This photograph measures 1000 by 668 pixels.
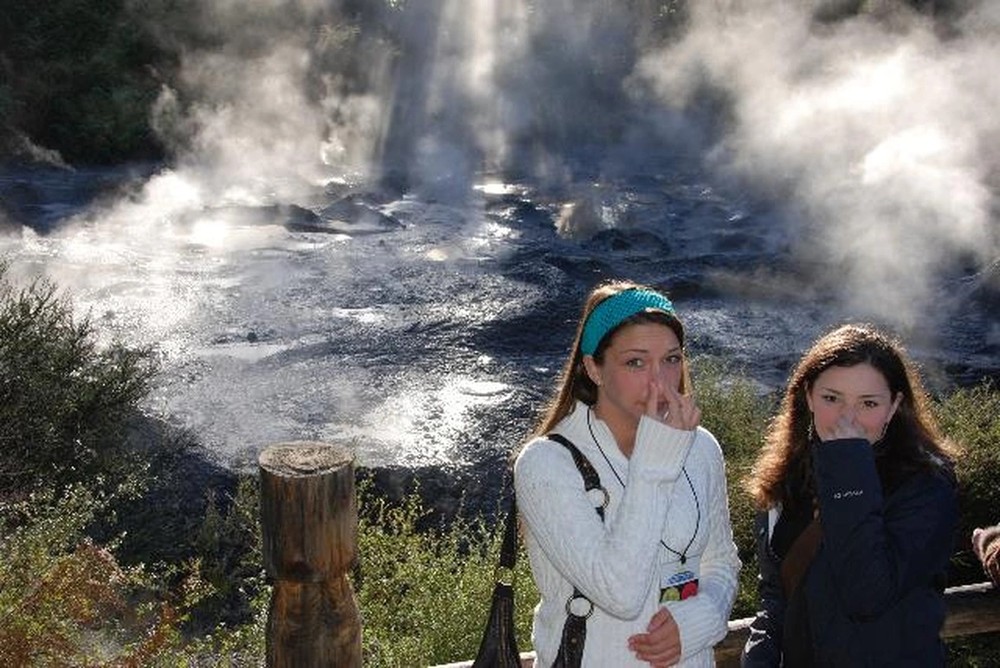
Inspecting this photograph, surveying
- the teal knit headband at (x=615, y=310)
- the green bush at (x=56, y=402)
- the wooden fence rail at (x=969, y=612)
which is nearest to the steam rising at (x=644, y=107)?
the green bush at (x=56, y=402)

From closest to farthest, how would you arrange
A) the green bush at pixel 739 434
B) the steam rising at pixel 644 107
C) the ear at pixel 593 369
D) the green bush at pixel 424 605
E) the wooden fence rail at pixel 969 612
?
the ear at pixel 593 369
the wooden fence rail at pixel 969 612
the green bush at pixel 424 605
the green bush at pixel 739 434
the steam rising at pixel 644 107

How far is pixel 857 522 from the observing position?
6.17 ft

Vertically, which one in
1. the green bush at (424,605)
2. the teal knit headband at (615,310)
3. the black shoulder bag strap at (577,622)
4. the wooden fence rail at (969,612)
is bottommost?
the green bush at (424,605)

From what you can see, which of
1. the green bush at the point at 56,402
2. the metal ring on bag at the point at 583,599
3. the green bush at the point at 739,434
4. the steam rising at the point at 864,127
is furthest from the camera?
the steam rising at the point at 864,127

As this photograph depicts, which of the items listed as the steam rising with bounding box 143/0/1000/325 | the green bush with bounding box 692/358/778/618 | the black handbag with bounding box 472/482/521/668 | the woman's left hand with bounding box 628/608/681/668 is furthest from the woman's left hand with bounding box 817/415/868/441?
the steam rising with bounding box 143/0/1000/325

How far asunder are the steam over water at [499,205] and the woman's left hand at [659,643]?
5447mm

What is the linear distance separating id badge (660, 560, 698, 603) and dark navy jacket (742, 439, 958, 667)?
0.24 metres

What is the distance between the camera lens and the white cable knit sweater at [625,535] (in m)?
1.86

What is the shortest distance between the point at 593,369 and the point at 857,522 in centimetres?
62

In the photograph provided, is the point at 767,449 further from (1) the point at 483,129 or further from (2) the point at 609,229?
(1) the point at 483,129

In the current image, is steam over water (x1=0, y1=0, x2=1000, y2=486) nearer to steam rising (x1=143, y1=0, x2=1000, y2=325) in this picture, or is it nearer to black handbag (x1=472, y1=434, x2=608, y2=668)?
steam rising (x1=143, y1=0, x2=1000, y2=325)

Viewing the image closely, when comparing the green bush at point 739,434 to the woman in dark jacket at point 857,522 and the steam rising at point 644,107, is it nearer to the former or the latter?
the woman in dark jacket at point 857,522

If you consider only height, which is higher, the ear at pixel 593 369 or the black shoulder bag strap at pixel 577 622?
the ear at pixel 593 369

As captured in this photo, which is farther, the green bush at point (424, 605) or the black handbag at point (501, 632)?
the green bush at point (424, 605)
